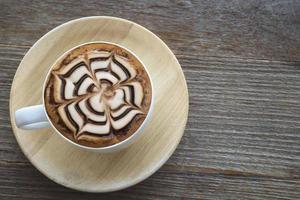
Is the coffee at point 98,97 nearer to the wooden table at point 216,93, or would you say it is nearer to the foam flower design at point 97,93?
the foam flower design at point 97,93

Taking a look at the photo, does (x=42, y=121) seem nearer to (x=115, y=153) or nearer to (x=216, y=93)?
(x=115, y=153)

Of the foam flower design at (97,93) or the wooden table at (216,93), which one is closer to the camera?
the foam flower design at (97,93)

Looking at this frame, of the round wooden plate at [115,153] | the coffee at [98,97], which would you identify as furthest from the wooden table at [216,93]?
the coffee at [98,97]

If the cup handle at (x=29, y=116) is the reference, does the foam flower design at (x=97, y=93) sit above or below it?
above

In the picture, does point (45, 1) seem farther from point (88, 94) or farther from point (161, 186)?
point (161, 186)

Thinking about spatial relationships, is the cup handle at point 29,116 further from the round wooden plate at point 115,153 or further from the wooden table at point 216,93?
the wooden table at point 216,93

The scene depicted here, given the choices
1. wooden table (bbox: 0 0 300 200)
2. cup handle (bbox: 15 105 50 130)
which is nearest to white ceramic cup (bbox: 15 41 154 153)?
cup handle (bbox: 15 105 50 130)

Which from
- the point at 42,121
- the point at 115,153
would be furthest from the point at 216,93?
the point at 42,121

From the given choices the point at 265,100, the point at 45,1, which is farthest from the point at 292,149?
the point at 45,1
